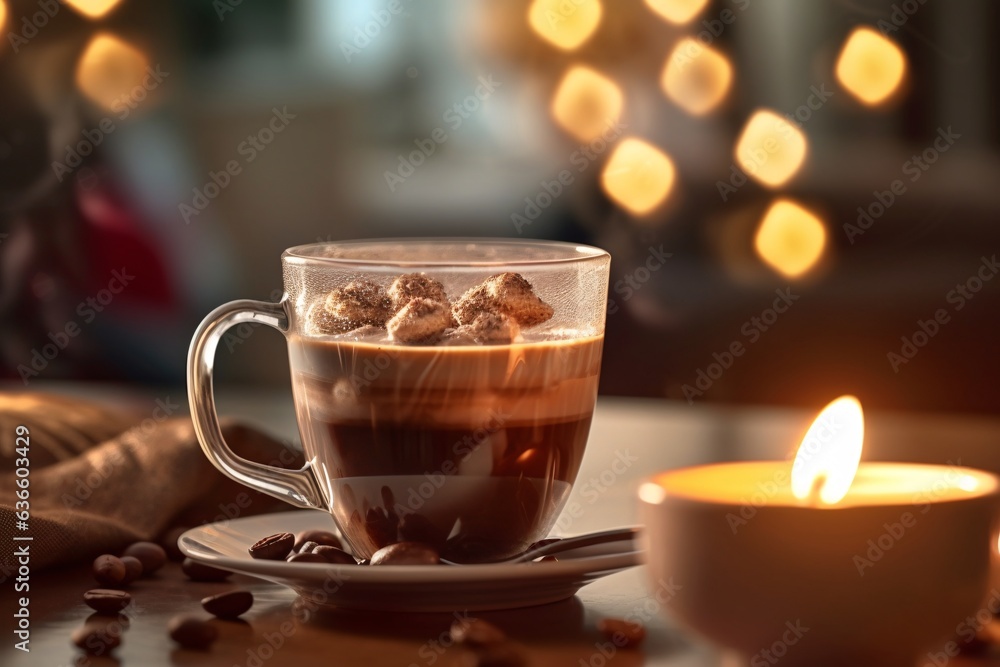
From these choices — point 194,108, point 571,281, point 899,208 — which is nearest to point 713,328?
point 899,208

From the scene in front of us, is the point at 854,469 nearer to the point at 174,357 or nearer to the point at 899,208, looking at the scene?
the point at 899,208
